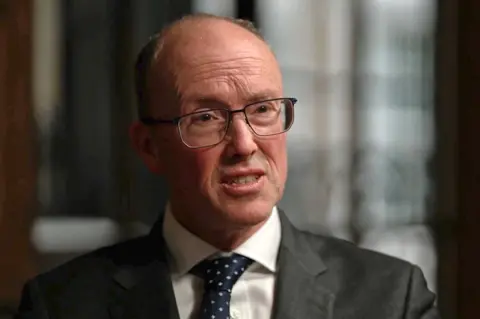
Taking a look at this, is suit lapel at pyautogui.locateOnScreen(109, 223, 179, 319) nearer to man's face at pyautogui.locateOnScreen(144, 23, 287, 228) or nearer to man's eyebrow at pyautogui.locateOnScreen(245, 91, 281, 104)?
man's face at pyautogui.locateOnScreen(144, 23, 287, 228)

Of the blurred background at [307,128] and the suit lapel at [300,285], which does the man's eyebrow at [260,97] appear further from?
the blurred background at [307,128]

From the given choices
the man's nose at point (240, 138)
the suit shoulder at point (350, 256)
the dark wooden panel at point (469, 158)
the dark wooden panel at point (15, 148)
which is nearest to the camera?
the man's nose at point (240, 138)

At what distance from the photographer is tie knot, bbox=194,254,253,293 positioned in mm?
1251

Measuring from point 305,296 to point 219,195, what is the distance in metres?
0.23

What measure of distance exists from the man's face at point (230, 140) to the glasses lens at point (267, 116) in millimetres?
12

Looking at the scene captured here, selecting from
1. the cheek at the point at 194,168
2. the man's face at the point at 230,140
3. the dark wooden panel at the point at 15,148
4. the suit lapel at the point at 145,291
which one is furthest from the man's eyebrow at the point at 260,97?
the dark wooden panel at the point at 15,148

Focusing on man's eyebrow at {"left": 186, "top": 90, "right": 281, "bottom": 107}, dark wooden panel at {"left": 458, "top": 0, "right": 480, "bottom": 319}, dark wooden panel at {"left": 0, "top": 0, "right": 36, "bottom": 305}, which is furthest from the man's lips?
dark wooden panel at {"left": 458, "top": 0, "right": 480, "bottom": 319}

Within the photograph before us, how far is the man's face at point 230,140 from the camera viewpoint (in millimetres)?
1199

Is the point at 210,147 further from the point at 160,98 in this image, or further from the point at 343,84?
the point at 343,84

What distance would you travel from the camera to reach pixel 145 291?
4.17 feet

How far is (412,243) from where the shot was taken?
2.23m

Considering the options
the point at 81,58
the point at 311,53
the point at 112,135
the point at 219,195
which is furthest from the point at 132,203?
the point at 219,195

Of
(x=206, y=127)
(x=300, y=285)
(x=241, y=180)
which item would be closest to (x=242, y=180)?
(x=241, y=180)

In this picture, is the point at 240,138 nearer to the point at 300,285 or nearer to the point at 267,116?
the point at 267,116
